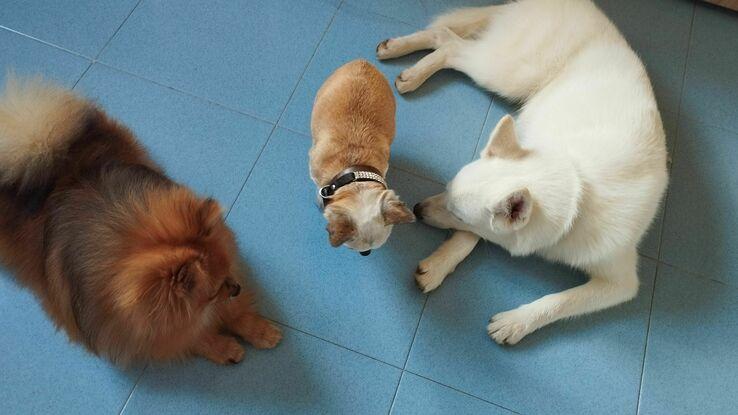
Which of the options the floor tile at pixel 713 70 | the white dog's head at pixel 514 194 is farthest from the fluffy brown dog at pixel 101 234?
the floor tile at pixel 713 70

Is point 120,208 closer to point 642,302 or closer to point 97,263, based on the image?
point 97,263

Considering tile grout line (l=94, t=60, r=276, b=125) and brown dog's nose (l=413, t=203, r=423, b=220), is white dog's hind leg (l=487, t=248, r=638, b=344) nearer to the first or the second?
brown dog's nose (l=413, t=203, r=423, b=220)

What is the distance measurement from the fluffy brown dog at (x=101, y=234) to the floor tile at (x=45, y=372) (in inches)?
12.0

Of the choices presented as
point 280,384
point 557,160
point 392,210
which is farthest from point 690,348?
point 280,384

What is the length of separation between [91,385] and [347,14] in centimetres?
232

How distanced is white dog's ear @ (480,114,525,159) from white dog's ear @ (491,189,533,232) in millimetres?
274

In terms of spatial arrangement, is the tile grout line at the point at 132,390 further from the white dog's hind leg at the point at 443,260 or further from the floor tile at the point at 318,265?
the white dog's hind leg at the point at 443,260

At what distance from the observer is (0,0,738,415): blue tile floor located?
2.04 m

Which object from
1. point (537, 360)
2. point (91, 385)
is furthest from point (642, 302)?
point (91, 385)

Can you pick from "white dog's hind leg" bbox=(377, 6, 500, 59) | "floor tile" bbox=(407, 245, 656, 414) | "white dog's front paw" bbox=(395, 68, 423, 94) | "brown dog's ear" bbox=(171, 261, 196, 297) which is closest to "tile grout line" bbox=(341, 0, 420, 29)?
"white dog's hind leg" bbox=(377, 6, 500, 59)

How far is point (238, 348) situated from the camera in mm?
2025

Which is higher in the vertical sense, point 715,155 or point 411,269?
point 715,155

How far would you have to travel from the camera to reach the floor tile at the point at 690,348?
7.06 ft

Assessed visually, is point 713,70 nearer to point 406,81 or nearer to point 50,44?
point 406,81
